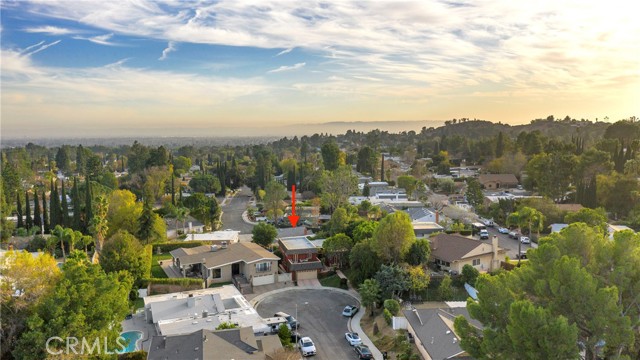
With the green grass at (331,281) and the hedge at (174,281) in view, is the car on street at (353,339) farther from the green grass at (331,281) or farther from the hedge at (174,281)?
the hedge at (174,281)

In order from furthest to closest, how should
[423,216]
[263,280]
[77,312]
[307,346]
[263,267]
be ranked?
[423,216], [263,267], [263,280], [307,346], [77,312]

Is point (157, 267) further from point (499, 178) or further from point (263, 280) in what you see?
point (499, 178)

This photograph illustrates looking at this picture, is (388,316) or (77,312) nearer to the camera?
(77,312)

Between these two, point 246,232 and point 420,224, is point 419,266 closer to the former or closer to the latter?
point 420,224

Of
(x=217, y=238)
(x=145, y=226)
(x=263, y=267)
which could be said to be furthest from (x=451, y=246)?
(x=145, y=226)

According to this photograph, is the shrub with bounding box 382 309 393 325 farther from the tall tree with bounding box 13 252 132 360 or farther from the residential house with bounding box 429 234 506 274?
the tall tree with bounding box 13 252 132 360

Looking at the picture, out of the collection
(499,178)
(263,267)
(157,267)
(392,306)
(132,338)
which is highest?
(499,178)

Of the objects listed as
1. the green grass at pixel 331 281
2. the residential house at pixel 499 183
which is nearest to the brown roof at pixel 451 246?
the green grass at pixel 331 281

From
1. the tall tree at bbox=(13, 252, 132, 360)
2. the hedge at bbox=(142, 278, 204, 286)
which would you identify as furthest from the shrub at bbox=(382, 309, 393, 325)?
the tall tree at bbox=(13, 252, 132, 360)
